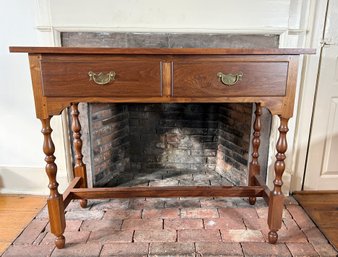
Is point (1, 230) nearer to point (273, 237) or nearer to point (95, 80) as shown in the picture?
point (95, 80)

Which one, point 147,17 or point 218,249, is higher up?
point 147,17

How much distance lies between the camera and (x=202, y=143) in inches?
93.4

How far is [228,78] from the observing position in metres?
1.26

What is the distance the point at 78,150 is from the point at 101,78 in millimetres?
773

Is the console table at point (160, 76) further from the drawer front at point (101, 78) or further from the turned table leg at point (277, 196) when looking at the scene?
the turned table leg at point (277, 196)

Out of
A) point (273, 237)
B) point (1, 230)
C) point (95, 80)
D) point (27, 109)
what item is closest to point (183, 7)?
point (95, 80)

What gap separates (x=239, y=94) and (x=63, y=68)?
2.75 feet

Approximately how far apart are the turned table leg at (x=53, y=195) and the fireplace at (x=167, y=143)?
0.55 meters

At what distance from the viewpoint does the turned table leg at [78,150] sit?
1782 mm

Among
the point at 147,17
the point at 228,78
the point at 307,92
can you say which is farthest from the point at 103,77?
the point at 307,92

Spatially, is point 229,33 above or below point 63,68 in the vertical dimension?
above

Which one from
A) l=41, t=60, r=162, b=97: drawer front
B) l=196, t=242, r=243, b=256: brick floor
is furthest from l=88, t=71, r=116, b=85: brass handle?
l=196, t=242, r=243, b=256: brick floor

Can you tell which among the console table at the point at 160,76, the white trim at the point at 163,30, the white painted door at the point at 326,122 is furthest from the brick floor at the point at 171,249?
the white trim at the point at 163,30

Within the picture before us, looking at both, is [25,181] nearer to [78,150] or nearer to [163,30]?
[78,150]
